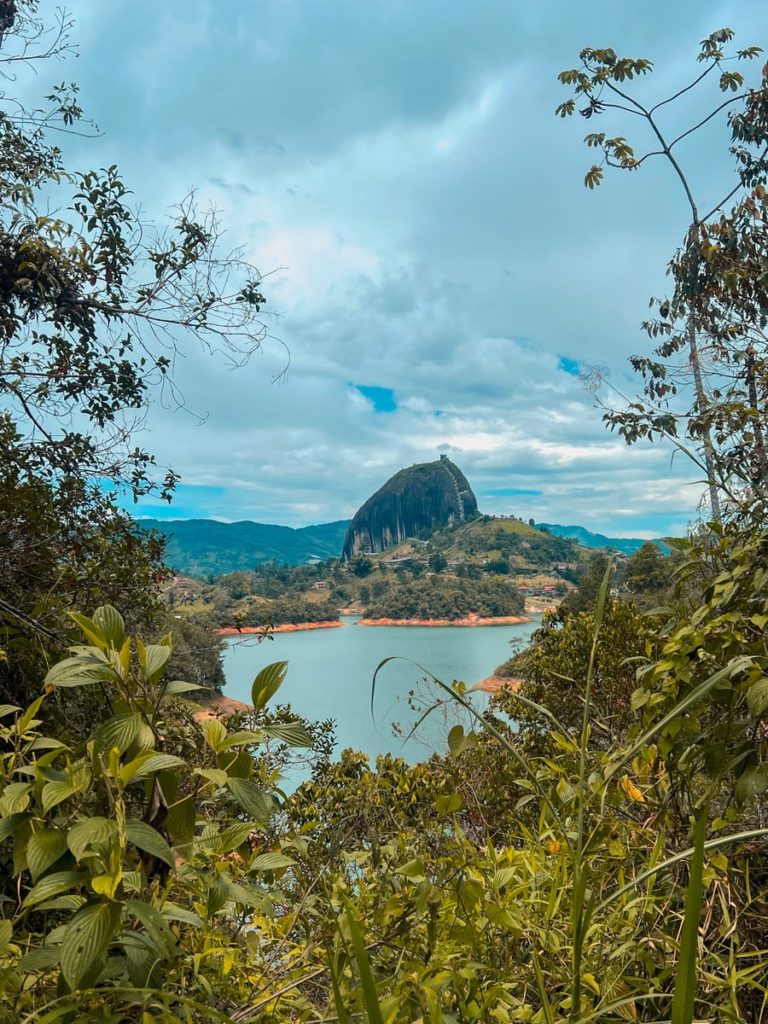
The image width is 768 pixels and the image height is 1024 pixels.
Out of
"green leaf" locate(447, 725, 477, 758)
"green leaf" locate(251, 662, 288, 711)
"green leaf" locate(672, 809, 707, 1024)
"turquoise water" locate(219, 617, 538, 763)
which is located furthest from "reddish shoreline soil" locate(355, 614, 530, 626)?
"green leaf" locate(672, 809, 707, 1024)

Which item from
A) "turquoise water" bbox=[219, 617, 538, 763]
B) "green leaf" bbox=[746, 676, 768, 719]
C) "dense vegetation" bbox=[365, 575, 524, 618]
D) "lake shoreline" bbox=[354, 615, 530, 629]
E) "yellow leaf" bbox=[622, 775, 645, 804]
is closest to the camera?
"green leaf" bbox=[746, 676, 768, 719]

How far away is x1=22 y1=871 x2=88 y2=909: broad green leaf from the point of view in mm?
526

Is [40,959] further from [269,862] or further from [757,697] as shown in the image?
Result: [757,697]

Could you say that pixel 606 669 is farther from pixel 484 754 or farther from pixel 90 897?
pixel 90 897

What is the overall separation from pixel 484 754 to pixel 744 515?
4710 mm

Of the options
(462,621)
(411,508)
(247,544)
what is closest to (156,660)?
(462,621)

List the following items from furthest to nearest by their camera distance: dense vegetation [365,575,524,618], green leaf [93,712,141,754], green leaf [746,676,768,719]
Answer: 1. dense vegetation [365,575,524,618]
2. green leaf [746,676,768,719]
3. green leaf [93,712,141,754]

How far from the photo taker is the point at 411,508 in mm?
101312

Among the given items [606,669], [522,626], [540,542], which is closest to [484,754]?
[606,669]

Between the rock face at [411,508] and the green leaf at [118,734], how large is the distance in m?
95.8

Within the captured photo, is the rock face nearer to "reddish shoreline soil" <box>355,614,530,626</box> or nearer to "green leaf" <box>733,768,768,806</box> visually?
"reddish shoreline soil" <box>355,614,530,626</box>

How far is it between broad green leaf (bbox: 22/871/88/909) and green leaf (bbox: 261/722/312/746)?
226 mm

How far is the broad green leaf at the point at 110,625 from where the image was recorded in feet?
2.25

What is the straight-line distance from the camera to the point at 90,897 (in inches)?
23.2
